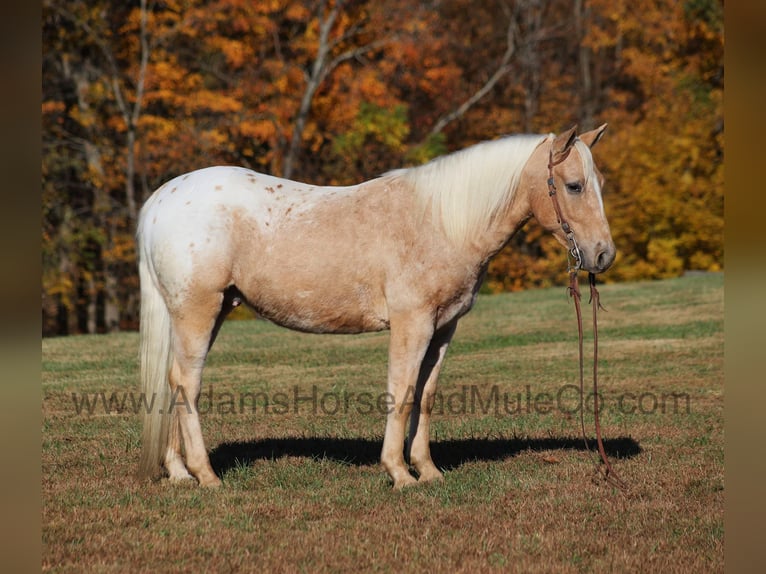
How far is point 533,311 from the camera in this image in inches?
706

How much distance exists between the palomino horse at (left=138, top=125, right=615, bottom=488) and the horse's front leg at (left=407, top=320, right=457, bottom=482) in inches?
5.0

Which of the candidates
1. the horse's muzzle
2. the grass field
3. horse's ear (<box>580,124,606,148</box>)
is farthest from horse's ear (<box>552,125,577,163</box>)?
the grass field

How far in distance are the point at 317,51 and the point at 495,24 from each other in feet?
30.1

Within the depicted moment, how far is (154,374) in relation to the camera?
19.5 ft

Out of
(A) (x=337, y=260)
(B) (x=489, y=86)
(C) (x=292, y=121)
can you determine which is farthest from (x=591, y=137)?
(B) (x=489, y=86)

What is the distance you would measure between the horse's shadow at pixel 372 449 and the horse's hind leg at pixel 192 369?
572 mm

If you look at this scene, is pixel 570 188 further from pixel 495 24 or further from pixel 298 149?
pixel 495 24

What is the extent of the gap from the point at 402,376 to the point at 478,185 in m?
1.38

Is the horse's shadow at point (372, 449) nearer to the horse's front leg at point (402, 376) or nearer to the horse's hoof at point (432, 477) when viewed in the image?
the horse's hoof at point (432, 477)

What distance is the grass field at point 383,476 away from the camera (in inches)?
179
